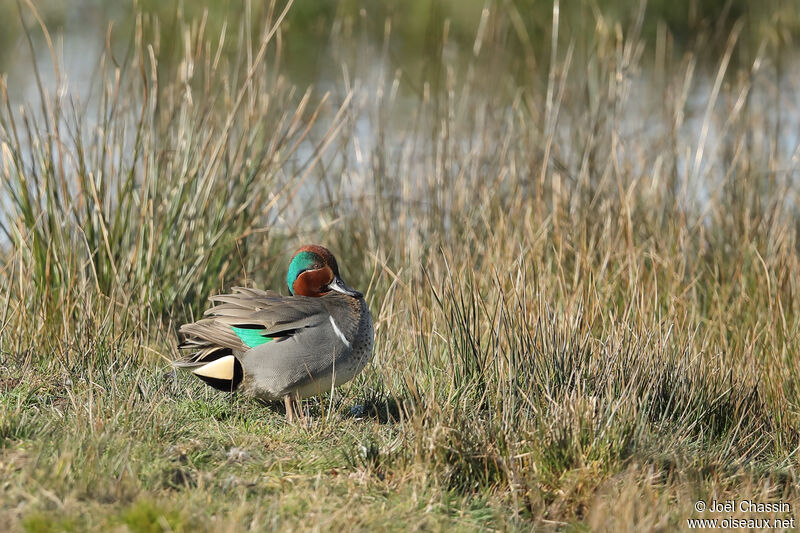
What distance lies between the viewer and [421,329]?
374 centimetres

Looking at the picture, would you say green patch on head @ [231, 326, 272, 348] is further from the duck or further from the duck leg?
the duck leg

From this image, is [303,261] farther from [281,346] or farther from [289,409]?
[289,409]

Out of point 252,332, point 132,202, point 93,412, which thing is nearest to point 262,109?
point 132,202

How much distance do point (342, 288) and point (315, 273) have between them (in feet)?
0.43

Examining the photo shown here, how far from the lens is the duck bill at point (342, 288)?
376 cm

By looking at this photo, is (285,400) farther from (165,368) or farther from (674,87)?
(674,87)

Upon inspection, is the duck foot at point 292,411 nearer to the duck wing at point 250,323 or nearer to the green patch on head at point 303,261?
the duck wing at point 250,323

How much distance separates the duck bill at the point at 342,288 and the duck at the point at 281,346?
0.07 m

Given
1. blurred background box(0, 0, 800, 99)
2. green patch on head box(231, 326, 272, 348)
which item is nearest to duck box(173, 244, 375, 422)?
green patch on head box(231, 326, 272, 348)

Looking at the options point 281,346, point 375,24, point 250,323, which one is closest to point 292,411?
point 281,346

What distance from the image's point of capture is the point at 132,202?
4727 millimetres

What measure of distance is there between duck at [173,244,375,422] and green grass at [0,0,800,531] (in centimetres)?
12

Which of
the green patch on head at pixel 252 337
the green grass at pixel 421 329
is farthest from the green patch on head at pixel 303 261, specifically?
the green grass at pixel 421 329

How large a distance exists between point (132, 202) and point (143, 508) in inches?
98.4
